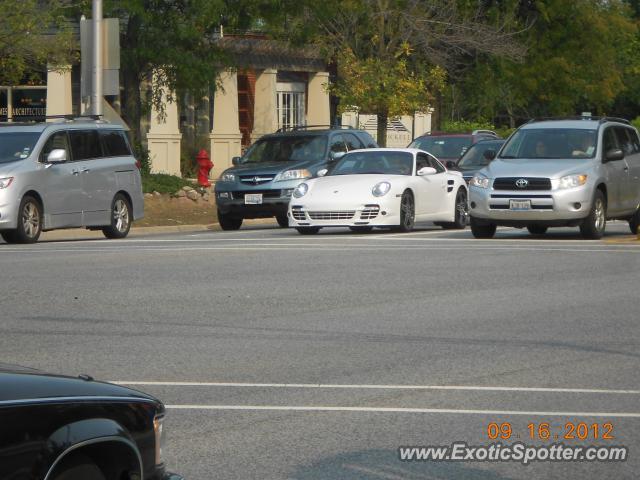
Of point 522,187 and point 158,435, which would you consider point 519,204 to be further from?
point 158,435

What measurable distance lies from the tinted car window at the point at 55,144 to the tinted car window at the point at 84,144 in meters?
0.17

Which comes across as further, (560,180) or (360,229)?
(360,229)

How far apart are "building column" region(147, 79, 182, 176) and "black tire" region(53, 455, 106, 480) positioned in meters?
38.4

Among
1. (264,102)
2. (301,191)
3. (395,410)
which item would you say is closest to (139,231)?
(301,191)

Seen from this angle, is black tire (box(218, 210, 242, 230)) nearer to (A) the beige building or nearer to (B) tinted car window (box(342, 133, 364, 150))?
(B) tinted car window (box(342, 133, 364, 150))

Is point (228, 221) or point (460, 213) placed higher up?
point (460, 213)

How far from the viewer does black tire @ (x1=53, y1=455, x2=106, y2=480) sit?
468 centimetres

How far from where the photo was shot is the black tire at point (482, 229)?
2210 cm

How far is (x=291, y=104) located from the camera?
52125mm

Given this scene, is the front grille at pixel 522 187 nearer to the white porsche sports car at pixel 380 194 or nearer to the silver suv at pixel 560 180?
the silver suv at pixel 560 180

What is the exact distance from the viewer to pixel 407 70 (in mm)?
44312

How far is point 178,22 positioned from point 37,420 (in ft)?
94.4

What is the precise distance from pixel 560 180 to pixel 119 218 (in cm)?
776

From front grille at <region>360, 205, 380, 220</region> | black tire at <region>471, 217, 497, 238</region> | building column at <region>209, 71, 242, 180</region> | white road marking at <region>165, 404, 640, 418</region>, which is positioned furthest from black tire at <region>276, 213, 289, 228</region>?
white road marking at <region>165, 404, 640, 418</region>
